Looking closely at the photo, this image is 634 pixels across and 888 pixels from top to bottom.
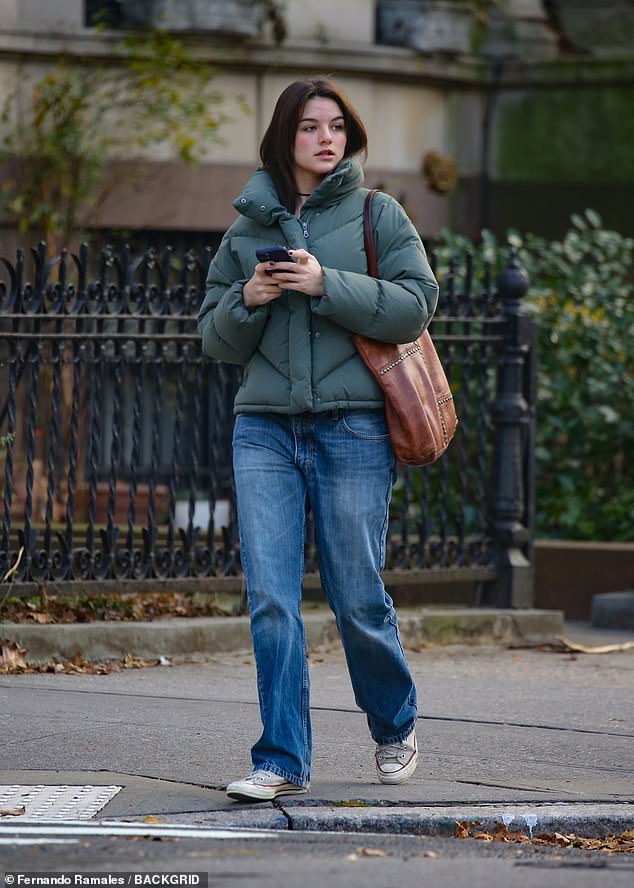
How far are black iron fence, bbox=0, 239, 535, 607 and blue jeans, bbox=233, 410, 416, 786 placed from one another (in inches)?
110

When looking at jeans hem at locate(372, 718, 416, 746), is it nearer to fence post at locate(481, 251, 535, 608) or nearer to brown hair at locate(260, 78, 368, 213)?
brown hair at locate(260, 78, 368, 213)

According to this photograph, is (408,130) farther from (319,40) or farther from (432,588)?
(432,588)

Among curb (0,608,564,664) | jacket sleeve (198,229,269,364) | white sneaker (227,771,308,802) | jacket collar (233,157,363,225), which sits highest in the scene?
jacket collar (233,157,363,225)

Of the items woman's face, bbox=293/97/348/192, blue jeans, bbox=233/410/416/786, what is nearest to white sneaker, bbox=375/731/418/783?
Result: blue jeans, bbox=233/410/416/786

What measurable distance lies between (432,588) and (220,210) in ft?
13.0

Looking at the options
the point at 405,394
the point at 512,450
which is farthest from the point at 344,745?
the point at 512,450

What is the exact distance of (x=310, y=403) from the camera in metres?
5.26

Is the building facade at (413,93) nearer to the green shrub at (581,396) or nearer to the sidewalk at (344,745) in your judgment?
the green shrub at (581,396)

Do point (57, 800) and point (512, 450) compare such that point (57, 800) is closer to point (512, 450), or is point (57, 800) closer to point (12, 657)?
point (12, 657)

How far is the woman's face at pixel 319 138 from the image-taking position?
539 cm

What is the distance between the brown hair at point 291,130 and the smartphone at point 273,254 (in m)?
0.31

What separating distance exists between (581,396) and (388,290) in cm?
548

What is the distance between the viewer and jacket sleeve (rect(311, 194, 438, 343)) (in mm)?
5234

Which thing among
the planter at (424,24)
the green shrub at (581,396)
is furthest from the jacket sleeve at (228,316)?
the planter at (424,24)
